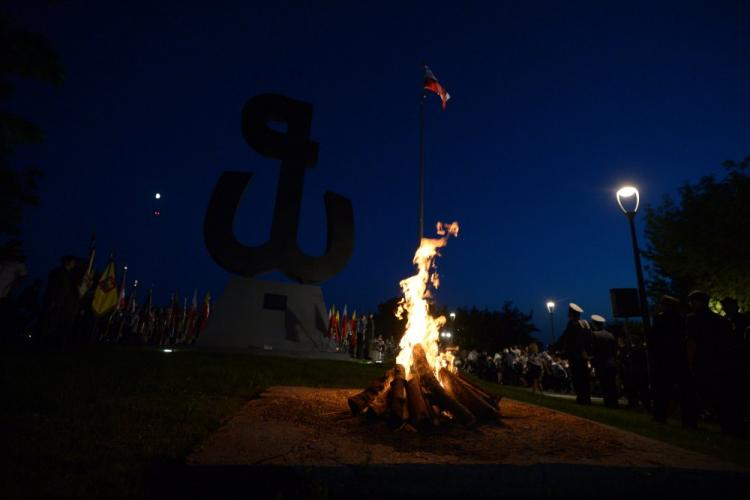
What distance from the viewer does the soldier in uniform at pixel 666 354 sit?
718 cm

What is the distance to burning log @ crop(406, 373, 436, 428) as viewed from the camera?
179 inches

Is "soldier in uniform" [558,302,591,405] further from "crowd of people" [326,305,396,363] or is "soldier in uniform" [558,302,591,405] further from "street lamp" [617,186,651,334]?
"crowd of people" [326,305,396,363]

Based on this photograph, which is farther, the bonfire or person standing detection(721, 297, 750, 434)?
person standing detection(721, 297, 750, 434)

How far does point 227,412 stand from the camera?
500cm

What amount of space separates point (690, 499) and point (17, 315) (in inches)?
711

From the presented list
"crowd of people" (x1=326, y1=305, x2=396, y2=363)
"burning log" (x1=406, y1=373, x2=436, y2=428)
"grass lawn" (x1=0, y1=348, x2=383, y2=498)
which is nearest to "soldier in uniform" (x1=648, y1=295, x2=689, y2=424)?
"burning log" (x1=406, y1=373, x2=436, y2=428)

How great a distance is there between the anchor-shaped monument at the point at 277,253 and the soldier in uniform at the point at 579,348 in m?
10.1

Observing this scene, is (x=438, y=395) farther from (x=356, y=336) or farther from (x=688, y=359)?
(x=356, y=336)

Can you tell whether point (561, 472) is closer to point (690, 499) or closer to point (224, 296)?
point (690, 499)

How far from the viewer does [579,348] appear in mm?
10250

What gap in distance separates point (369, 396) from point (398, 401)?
604 mm

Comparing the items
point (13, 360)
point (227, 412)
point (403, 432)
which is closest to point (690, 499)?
point (403, 432)

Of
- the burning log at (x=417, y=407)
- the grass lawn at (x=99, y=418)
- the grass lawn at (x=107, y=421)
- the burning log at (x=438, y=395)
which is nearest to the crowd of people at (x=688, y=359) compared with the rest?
the grass lawn at (x=107, y=421)

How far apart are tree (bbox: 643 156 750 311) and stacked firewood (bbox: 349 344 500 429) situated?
56.8ft
